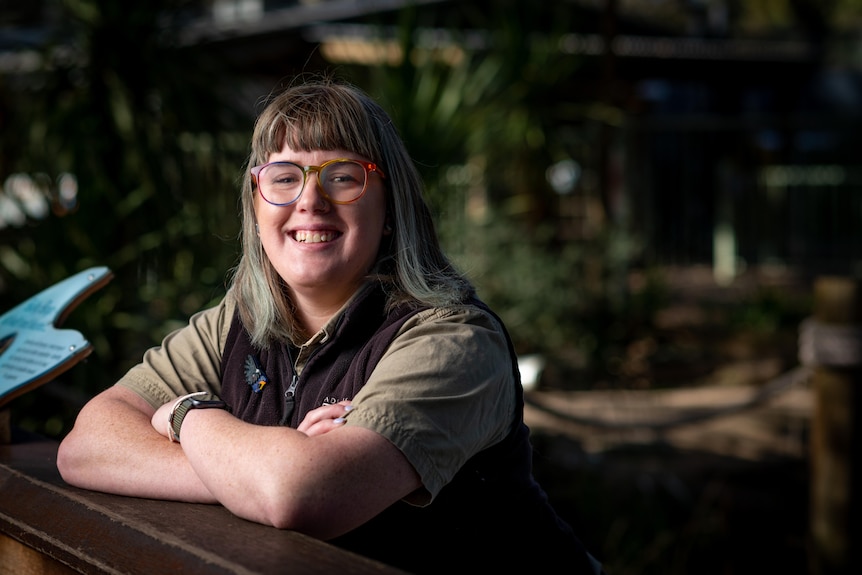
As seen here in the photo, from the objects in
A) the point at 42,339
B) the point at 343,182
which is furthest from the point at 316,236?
the point at 42,339

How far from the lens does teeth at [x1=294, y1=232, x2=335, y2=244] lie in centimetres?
180

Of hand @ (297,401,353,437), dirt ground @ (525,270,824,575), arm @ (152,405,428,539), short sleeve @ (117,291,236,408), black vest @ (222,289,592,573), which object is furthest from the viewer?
dirt ground @ (525,270,824,575)

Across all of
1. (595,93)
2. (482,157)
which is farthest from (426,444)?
(595,93)

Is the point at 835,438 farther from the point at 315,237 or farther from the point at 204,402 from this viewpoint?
the point at 204,402

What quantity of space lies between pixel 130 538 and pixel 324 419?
33 cm

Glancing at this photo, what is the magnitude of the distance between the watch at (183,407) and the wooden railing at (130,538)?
13 cm

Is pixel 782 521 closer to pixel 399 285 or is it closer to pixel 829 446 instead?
pixel 829 446

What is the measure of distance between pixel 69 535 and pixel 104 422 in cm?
31

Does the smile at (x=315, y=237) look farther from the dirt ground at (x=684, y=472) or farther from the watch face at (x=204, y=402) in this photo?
the dirt ground at (x=684, y=472)

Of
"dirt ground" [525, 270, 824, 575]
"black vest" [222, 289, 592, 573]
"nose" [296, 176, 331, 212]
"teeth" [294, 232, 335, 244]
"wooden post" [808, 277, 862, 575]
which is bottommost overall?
"dirt ground" [525, 270, 824, 575]

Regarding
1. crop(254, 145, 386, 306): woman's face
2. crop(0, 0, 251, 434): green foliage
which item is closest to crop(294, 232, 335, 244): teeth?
crop(254, 145, 386, 306): woman's face

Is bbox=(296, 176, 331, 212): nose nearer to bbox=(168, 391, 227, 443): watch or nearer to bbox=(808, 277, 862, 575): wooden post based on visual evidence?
bbox=(168, 391, 227, 443): watch

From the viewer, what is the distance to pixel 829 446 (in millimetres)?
4238

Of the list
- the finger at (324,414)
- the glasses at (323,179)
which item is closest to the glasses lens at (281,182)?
the glasses at (323,179)
